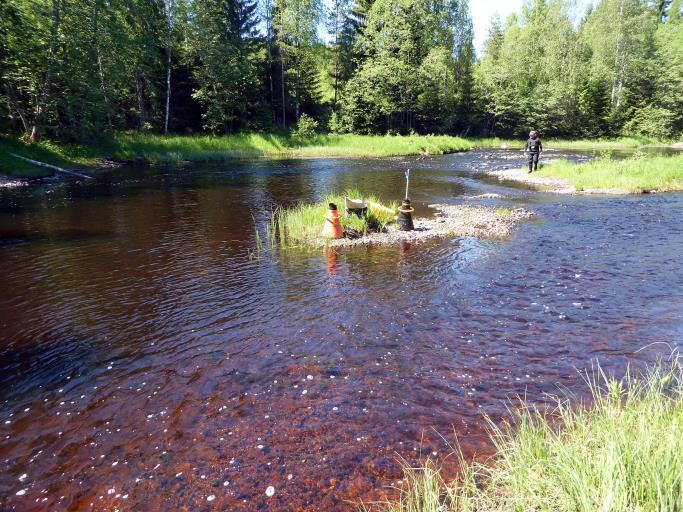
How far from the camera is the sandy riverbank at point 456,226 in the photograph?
1391 centimetres

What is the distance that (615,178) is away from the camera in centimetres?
2227

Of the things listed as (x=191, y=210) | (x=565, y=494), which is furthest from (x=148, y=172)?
(x=565, y=494)

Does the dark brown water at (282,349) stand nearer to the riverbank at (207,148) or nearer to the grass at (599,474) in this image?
the grass at (599,474)

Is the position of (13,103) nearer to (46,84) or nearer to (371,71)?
(46,84)

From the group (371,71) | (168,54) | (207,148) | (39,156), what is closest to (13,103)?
(39,156)

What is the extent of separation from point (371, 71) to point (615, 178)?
134 feet

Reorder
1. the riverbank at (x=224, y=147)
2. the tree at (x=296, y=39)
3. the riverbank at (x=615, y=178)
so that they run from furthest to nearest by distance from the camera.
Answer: the tree at (x=296, y=39) → the riverbank at (x=224, y=147) → the riverbank at (x=615, y=178)

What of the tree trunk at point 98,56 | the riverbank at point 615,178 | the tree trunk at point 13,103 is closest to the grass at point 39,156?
the tree trunk at point 13,103

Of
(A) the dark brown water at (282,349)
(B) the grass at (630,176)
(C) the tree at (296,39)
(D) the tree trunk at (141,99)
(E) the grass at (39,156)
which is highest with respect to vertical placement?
(C) the tree at (296,39)

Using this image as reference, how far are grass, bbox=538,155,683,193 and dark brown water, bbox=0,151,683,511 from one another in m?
8.19

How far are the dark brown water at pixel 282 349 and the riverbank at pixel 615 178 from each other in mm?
8054

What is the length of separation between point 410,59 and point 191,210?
51354 millimetres

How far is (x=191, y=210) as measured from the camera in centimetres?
1891

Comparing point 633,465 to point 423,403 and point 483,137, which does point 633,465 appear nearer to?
point 423,403
